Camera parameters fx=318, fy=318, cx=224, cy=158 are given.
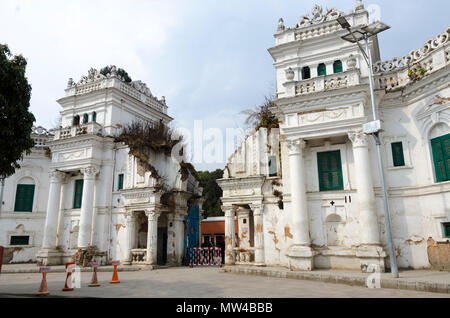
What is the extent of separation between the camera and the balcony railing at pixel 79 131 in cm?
2008

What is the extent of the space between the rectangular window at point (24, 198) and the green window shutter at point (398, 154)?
22.8m

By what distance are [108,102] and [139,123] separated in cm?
238

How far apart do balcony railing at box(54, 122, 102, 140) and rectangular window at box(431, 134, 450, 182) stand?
59.3 ft

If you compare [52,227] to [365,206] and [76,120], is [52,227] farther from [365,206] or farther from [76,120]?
[365,206]

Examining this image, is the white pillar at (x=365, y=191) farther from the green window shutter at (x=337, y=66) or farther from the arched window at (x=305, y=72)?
the arched window at (x=305, y=72)

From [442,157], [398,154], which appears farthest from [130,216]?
[442,157]

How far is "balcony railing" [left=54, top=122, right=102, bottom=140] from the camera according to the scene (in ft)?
65.9

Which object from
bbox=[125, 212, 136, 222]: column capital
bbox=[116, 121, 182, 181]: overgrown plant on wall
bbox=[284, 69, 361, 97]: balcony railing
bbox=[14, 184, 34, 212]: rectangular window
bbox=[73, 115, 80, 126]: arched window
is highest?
bbox=[73, 115, 80, 126]: arched window

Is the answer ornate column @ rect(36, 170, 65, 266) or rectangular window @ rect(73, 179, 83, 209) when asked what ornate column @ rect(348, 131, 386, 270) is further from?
ornate column @ rect(36, 170, 65, 266)

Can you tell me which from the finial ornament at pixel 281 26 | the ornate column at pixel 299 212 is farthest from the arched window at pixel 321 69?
the ornate column at pixel 299 212

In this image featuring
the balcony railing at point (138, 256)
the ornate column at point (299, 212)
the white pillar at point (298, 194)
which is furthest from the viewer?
the balcony railing at point (138, 256)

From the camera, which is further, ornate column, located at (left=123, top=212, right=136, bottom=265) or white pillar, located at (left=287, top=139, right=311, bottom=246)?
ornate column, located at (left=123, top=212, right=136, bottom=265)

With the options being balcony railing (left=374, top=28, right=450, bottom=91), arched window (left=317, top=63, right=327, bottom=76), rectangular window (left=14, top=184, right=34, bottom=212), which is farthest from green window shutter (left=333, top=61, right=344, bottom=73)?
rectangular window (left=14, top=184, right=34, bottom=212)
